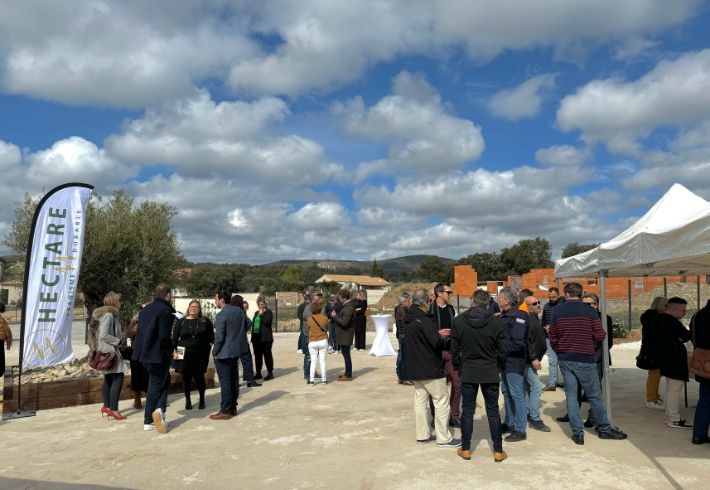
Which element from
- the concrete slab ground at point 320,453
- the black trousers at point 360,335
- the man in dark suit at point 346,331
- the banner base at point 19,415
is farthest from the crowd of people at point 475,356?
the black trousers at point 360,335

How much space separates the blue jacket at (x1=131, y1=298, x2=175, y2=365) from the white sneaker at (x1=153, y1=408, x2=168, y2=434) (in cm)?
62

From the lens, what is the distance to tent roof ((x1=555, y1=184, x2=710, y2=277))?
186 inches

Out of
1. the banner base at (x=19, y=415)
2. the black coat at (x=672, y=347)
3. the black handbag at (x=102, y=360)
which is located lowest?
the banner base at (x=19, y=415)

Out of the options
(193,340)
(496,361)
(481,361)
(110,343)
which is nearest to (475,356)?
(481,361)

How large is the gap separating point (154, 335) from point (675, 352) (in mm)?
6459

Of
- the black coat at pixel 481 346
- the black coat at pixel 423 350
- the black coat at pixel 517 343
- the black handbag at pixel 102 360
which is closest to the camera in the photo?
the black coat at pixel 481 346

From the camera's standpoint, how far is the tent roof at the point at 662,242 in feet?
15.5

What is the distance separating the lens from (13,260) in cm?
1833

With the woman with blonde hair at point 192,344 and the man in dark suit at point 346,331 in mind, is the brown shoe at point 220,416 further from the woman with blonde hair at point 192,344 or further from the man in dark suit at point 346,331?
the man in dark suit at point 346,331

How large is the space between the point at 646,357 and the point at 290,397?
5410mm

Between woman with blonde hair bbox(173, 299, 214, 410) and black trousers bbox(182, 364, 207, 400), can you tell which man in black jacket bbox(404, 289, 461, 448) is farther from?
black trousers bbox(182, 364, 207, 400)

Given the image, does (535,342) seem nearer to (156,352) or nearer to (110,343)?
(156,352)

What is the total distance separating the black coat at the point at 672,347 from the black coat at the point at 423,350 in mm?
2956

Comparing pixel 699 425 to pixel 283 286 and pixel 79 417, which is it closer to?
pixel 79 417
